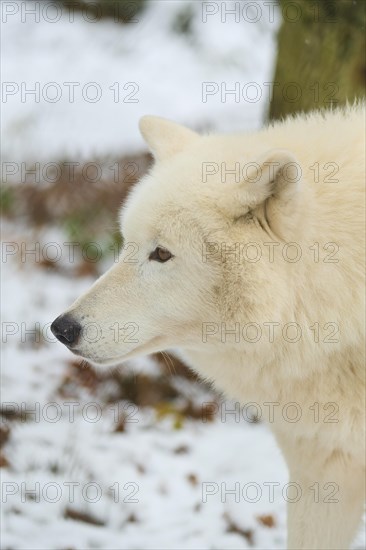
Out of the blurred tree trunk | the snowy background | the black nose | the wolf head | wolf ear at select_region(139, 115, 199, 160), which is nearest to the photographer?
the wolf head

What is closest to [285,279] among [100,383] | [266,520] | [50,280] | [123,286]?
[123,286]

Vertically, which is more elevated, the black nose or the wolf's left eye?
the wolf's left eye

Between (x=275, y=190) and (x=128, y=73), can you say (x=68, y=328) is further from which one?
(x=128, y=73)

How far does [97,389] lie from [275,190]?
2.90 m

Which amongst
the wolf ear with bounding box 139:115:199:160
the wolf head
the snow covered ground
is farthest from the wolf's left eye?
the snow covered ground

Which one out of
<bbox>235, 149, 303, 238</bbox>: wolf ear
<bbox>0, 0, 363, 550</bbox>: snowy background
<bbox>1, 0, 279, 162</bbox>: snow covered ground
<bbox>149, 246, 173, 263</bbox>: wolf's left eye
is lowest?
<bbox>0, 0, 363, 550</bbox>: snowy background

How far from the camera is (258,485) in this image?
14.2ft

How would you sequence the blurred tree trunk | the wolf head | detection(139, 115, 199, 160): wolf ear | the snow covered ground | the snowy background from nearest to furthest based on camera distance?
the wolf head
detection(139, 115, 199, 160): wolf ear
the snowy background
the blurred tree trunk
the snow covered ground

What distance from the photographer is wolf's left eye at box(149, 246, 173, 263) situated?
2.84 m

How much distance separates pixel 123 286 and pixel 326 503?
1.29 metres

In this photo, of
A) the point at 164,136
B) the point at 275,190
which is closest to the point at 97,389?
the point at 164,136

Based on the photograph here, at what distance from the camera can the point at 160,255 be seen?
9.36 ft

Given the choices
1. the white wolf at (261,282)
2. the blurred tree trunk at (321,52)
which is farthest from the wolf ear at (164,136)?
the blurred tree trunk at (321,52)

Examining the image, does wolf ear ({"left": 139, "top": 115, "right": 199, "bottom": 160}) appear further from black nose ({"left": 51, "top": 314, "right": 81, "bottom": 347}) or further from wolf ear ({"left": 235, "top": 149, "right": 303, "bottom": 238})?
black nose ({"left": 51, "top": 314, "right": 81, "bottom": 347})
